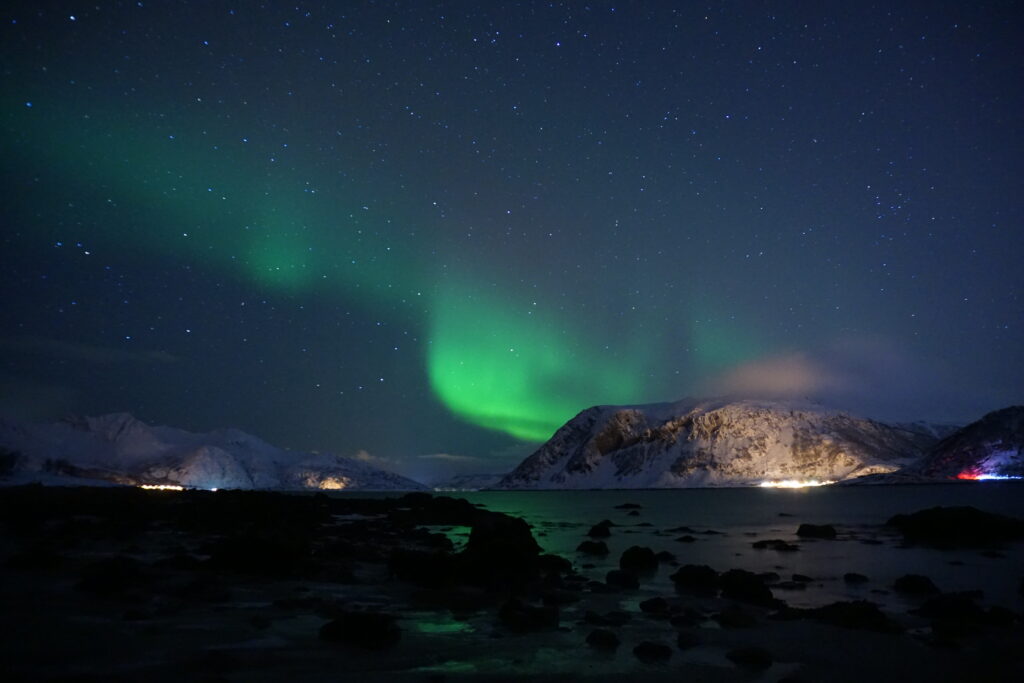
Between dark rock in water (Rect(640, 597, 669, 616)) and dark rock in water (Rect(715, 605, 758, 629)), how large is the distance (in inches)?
55.0

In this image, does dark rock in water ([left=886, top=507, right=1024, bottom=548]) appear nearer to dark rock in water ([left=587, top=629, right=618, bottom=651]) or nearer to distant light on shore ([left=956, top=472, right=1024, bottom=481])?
dark rock in water ([left=587, top=629, right=618, bottom=651])

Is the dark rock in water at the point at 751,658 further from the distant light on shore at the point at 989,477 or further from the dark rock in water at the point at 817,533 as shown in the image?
Result: the distant light on shore at the point at 989,477

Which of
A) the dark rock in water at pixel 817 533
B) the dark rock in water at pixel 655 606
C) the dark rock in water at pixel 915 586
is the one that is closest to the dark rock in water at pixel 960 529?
the dark rock in water at pixel 817 533

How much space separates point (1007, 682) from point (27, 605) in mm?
20650

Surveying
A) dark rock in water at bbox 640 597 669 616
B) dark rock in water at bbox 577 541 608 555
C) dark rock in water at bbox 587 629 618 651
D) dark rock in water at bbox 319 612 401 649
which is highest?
dark rock in water at bbox 319 612 401 649

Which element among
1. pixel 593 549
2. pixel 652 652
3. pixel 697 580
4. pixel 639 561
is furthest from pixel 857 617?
pixel 593 549

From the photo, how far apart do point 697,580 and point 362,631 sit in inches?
522

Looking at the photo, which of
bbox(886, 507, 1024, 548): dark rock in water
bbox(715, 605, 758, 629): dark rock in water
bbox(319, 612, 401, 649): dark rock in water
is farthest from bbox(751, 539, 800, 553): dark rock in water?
bbox(319, 612, 401, 649): dark rock in water

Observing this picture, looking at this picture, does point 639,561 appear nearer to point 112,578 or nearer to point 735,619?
point 735,619

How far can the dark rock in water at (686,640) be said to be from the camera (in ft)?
43.0

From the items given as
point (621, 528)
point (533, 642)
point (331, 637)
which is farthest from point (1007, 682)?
point (621, 528)

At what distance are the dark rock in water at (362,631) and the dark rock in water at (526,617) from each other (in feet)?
9.80

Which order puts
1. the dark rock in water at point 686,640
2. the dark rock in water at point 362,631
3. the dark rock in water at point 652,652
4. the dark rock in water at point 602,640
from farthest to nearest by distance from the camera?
1. the dark rock in water at point 686,640
2. the dark rock in water at point 602,640
3. the dark rock in water at point 362,631
4. the dark rock in water at point 652,652

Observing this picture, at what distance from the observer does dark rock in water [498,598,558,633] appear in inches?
570
